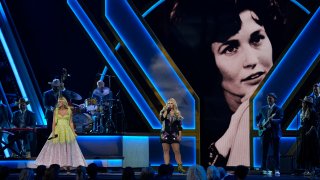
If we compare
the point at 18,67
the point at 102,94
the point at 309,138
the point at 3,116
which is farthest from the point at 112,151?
the point at 309,138

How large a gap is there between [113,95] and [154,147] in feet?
5.65

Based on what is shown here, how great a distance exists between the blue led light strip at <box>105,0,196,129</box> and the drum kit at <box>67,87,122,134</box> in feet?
5.79

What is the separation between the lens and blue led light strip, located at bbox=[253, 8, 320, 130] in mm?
18406

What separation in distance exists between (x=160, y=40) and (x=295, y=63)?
3575mm

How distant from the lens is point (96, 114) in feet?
56.2

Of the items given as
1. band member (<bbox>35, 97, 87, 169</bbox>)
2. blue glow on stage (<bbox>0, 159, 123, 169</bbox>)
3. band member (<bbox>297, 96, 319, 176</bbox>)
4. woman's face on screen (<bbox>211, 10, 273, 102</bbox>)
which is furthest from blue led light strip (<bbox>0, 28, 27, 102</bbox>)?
band member (<bbox>297, 96, 319, 176</bbox>)

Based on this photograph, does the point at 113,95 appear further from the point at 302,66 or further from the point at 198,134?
the point at 302,66

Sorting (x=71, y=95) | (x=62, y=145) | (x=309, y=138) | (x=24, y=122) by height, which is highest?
(x=71, y=95)

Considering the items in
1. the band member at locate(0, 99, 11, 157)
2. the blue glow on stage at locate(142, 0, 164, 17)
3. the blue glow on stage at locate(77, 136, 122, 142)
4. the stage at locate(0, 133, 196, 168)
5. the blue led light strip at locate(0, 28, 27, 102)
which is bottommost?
the stage at locate(0, 133, 196, 168)

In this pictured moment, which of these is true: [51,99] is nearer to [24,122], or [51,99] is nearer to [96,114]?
[24,122]

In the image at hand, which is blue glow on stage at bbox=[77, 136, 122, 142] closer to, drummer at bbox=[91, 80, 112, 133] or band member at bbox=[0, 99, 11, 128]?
drummer at bbox=[91, 80, 112, 133]

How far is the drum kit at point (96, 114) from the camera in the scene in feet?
56.0

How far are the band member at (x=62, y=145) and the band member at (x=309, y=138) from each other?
4658 millimetres

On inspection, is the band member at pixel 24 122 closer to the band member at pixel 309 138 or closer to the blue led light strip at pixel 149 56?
the blue led light strip at pixel 149 56
